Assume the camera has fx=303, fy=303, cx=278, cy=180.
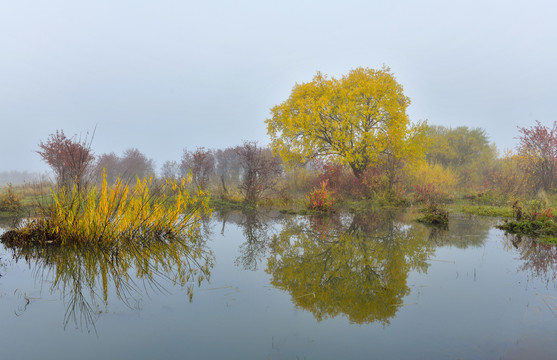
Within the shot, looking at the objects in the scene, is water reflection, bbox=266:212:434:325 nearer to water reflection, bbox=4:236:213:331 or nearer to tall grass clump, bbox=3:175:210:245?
water reflection, bbox=4:236:213:331

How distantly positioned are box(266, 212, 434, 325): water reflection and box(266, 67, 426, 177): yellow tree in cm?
974

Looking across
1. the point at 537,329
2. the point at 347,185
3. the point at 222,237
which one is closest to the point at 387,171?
the point at 347,185

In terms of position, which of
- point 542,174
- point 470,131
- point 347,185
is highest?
point 470,131

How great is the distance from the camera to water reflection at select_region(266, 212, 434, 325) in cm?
358

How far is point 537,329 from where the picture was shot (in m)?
3.01

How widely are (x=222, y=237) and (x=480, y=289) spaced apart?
5541 millimetres

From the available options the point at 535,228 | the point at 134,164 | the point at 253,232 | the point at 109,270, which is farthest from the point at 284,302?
the point at 134,164

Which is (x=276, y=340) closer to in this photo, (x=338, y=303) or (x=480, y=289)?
(x=338, y=303)

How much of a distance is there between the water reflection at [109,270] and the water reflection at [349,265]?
1464mm

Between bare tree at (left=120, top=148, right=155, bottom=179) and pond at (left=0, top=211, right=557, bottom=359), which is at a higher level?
bare tree at (left=120, top=148, right=155, bottom=179)

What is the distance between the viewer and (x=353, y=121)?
18.7 metres

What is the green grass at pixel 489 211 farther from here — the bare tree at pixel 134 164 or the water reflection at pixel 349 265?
the bare tree at pixel 134 164

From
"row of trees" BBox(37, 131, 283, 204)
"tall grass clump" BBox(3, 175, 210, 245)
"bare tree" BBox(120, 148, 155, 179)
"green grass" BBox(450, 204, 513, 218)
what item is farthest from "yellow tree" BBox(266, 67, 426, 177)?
"bare tree" BBox(120, 148, 155, 179)

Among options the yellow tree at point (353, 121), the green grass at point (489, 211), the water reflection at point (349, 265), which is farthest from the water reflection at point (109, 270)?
the yellow tree at point (353, 121)
